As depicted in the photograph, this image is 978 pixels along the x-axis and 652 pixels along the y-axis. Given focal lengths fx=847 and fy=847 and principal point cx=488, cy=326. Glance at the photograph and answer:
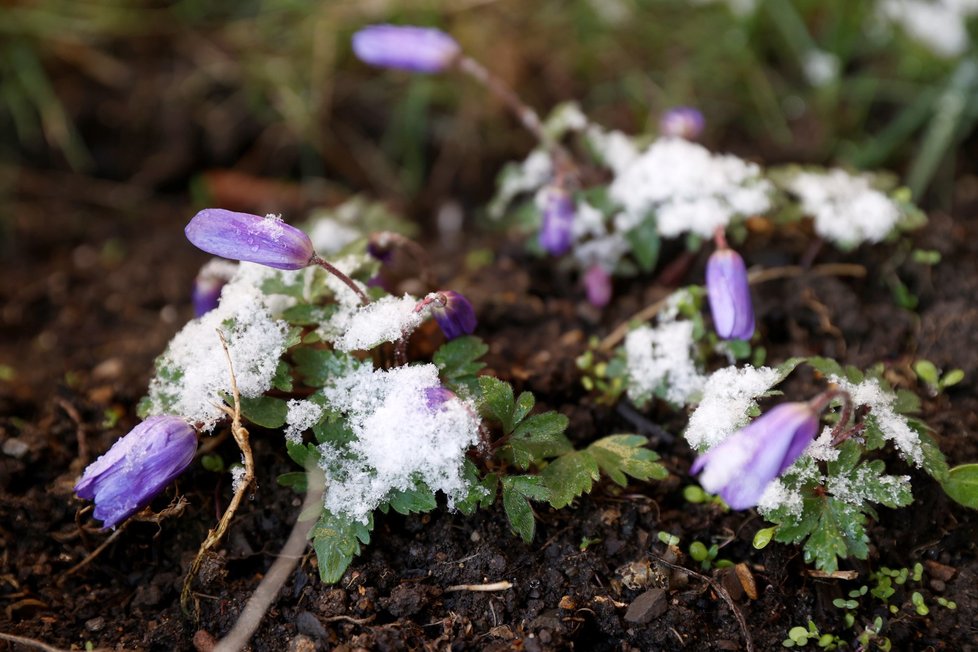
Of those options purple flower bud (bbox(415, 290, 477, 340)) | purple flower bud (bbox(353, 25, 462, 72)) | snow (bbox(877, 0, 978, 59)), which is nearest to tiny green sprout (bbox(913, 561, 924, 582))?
purple flower bud (bbox(415, 290, 477, 340))

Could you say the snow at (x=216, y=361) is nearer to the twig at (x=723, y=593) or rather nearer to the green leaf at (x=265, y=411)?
the green leaf at (x=265, y=411)

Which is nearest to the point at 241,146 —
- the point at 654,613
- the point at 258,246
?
the point at 258,246

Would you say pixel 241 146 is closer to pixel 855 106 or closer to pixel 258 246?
pixel 258 246

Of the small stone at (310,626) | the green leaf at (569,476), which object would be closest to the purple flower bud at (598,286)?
the green leaf at (569,476)

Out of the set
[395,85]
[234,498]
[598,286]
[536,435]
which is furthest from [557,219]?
[395,85]

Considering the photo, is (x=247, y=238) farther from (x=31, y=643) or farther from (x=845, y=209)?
(x=845, y=209)

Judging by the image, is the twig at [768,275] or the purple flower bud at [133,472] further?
the twig at [768,275]
